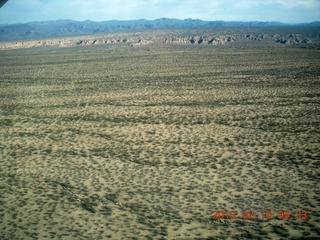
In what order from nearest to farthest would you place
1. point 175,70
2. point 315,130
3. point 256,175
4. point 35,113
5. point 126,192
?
point 126,192
point 256,175
point 315,130
point 35,113
point 175,70

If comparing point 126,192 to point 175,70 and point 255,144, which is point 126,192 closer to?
point 255,144

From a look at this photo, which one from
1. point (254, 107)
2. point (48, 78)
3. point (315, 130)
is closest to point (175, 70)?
point (48, 78)
